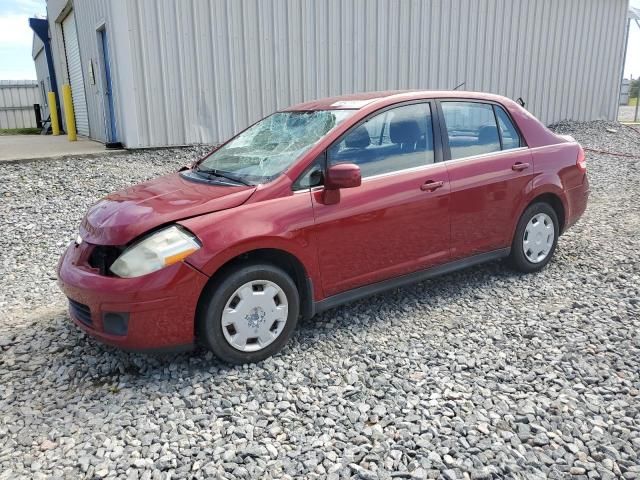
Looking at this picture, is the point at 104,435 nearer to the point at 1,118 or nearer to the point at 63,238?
the point at 63,238

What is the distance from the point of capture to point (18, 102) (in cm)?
2408

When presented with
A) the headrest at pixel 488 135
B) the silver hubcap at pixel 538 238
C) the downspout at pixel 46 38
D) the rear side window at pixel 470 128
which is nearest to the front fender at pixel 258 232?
the rear side window at pixel 470 128

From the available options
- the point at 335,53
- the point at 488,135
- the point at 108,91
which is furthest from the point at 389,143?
the point at 108,91

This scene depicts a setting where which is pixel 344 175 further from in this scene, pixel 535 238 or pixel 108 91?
pixel 108 91

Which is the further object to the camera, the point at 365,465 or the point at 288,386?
the point at 288,386

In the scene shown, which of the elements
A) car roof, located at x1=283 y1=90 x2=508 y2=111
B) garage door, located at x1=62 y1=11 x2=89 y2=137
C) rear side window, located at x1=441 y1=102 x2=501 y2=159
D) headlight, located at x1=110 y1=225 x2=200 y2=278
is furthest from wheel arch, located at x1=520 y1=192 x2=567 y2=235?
garage door, located at x1=62 y1=11 x2=89 y2=137

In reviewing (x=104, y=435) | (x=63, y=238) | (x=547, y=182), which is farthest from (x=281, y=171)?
(x=63, y=238)

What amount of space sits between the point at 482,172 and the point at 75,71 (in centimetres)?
1266

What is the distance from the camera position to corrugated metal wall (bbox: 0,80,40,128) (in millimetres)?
23688

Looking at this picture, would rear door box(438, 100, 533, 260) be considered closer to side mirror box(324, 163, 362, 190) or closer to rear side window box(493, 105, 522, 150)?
rear side window box(493, 105, 522, 150)

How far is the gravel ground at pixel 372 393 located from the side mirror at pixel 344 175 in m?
1.06

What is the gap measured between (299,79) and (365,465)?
859cm

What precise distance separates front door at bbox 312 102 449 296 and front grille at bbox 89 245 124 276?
120 cm

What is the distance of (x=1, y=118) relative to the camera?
23.7 metres
